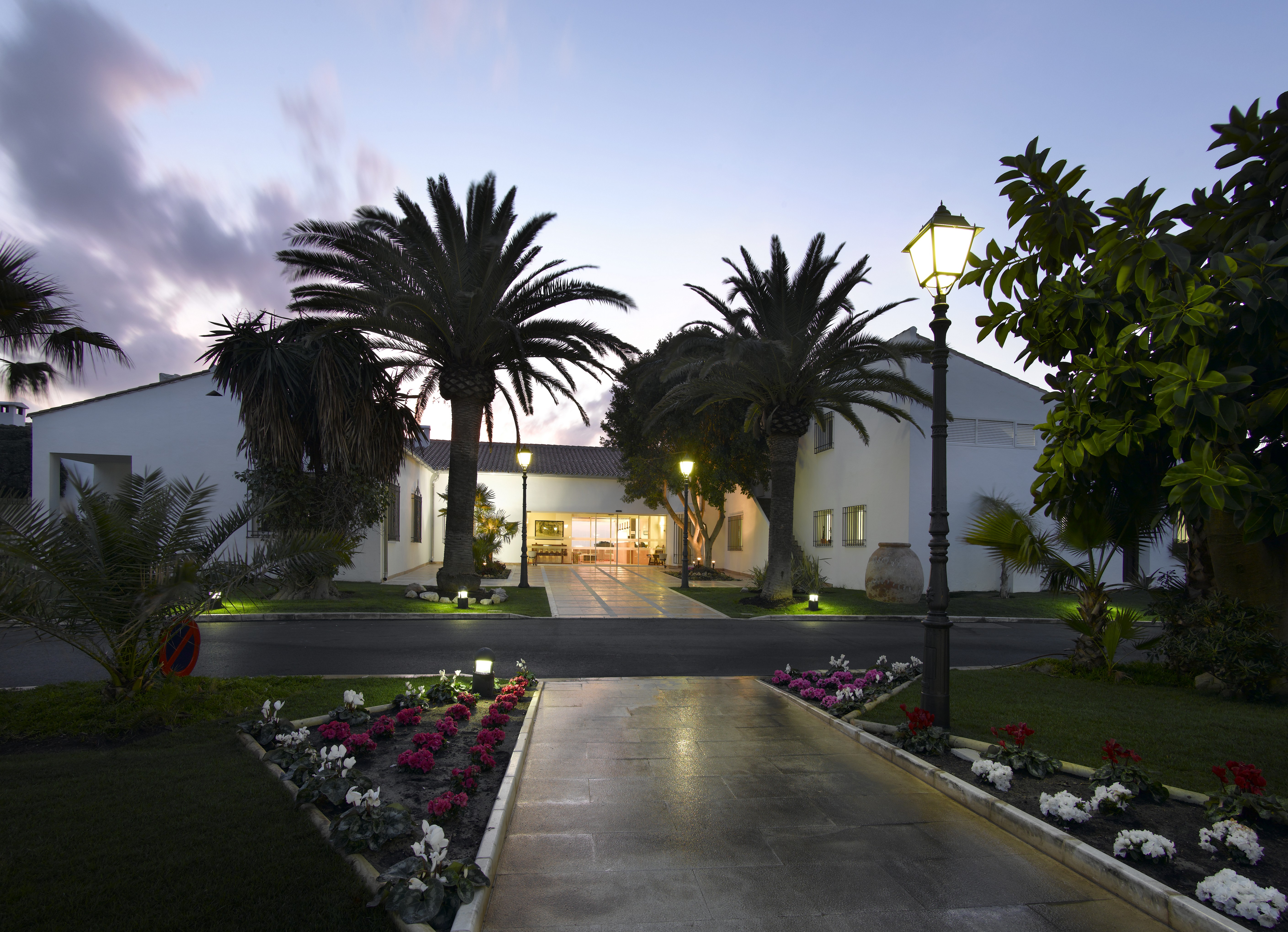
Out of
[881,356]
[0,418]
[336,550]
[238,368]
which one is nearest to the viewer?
[336,550]

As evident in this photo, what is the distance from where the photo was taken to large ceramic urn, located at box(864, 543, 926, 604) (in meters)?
17.5

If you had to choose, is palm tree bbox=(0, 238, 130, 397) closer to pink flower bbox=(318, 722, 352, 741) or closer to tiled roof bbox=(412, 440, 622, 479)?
pink flower bbox=(318, 722, 352, 741)

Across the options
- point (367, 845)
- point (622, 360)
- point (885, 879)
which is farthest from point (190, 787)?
point (622, 360)

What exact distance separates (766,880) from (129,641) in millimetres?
5179

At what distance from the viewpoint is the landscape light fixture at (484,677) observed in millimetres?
7238

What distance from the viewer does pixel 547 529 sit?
3656 cm

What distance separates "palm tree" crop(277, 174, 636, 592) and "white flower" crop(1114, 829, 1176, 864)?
12.8 m

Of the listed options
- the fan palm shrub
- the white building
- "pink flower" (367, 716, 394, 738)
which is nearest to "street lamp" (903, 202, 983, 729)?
"pink flower" (367, 716, 394, 738)

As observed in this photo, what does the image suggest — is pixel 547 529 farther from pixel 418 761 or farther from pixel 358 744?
pixel 418 761

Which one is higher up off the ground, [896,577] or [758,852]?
[896,577]

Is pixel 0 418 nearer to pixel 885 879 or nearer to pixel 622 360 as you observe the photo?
pixel 622 360

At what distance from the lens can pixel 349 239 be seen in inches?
565

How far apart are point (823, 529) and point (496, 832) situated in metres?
20.8

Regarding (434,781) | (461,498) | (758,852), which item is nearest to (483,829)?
(434,781)
